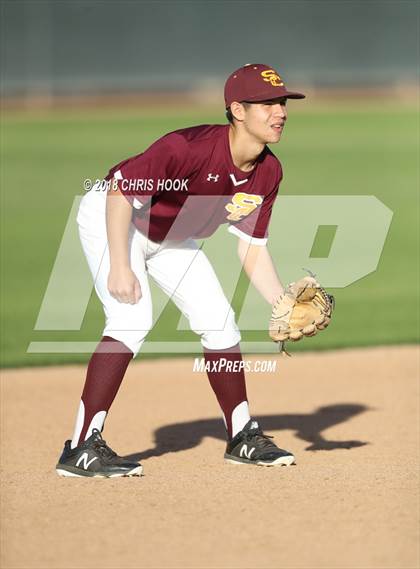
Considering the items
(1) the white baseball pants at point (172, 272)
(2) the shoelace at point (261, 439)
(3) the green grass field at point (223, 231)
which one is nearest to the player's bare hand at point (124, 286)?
(1) the white baseball pants at point (172, 272)

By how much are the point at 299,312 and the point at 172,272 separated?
2.26 feet

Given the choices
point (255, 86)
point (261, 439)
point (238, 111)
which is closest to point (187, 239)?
point (238, 111)

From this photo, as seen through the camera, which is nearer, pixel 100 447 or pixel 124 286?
pixel 124 286

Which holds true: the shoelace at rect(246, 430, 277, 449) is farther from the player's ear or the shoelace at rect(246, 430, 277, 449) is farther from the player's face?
the player's ear

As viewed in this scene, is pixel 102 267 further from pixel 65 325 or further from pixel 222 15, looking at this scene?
pixel 222 15

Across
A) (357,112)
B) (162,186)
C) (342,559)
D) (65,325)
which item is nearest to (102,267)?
(162,186)

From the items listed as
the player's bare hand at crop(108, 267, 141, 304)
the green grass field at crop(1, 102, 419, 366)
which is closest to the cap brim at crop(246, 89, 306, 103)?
the player's bare hand at crop(108, 267, 141, 304)

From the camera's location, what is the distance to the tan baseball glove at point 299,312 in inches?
226

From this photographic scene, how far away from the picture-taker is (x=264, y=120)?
561 cm

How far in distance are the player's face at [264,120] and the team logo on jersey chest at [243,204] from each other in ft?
1.09

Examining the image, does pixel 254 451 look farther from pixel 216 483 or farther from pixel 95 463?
pixel 95 463

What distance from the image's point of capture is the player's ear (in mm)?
5633

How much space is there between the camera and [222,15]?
109ft

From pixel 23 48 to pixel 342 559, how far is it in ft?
98.2
